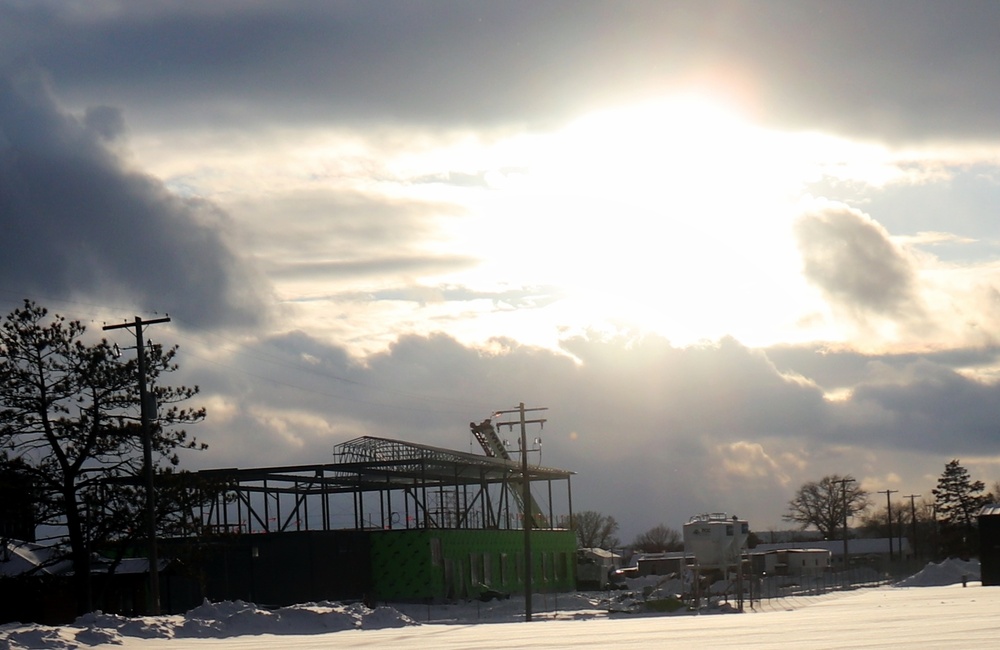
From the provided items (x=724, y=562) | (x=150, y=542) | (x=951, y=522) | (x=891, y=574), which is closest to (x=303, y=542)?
(x=150, y=542)

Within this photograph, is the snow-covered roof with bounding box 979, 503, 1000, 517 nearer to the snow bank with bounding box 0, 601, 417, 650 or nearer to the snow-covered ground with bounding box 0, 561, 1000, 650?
the snow-covered ground with bounding box 0, 561, 1000, 650

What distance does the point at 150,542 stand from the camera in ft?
133

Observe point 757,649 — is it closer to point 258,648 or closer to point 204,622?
point 258,648

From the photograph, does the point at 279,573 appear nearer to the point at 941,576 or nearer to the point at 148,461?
the point at 148,461

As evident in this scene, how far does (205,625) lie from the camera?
1125 inches

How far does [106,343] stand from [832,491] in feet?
447

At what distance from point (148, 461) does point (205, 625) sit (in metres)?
13.3

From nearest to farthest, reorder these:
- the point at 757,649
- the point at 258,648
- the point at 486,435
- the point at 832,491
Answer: the point at 757,649, the point at 258,648, the point at 486,435, the point at 832,491

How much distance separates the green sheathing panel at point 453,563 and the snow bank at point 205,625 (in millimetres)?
23745

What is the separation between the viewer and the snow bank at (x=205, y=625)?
2364 centimetres

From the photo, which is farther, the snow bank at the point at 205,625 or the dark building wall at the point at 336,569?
the dark building wall at the point at 336,569

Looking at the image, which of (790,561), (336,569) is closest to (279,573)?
(336,569)

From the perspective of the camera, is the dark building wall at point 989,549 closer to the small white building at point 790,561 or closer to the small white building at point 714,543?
the small white building at point 714,543

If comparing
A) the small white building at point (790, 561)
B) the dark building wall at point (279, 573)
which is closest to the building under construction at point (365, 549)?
the dark building wall at point (279, 573)
